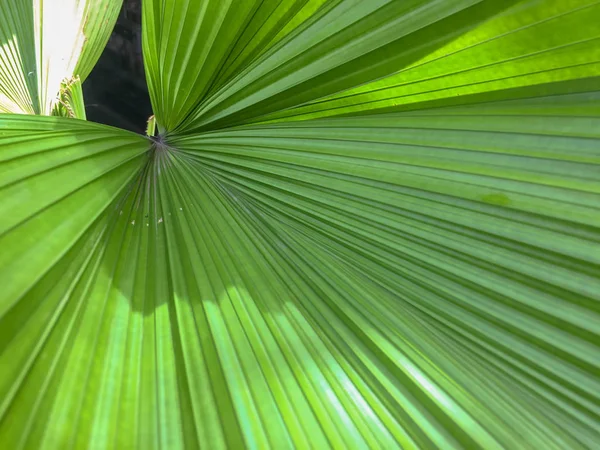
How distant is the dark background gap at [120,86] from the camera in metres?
2.10

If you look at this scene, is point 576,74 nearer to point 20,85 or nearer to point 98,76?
point 20,85

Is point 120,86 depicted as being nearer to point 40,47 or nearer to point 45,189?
point 40,47

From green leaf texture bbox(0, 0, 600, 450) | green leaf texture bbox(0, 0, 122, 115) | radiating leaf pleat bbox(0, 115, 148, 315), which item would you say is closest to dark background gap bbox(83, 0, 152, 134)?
green leaf texture bbox(0, 0, 122, 115)

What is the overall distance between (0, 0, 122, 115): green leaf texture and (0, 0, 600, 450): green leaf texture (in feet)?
1.99

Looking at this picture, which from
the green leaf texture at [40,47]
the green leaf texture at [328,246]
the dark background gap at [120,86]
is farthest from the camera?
the dark background gap at [120,86]

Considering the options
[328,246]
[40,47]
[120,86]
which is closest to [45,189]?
[328,246]

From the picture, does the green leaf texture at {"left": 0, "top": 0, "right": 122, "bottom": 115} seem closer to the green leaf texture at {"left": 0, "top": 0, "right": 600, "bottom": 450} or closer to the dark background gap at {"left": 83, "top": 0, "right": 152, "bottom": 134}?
A: the green leaf texture at {"left": 0, "top": 0, "right": 600, "bottom": 450}

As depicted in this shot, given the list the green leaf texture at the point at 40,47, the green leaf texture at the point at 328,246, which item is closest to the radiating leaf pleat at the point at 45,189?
the green leaf texture at the point at 328,246

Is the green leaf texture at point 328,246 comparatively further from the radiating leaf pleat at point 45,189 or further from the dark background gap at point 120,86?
the dark background gap at point 120,86

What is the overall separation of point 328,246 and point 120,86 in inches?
77.7

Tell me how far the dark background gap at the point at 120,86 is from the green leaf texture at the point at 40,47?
82 cm

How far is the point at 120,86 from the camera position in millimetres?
2170

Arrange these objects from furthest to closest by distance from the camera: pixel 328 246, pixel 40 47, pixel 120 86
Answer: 1. pixel 120 86
2. pixel 40 47
3. pixel 328 246

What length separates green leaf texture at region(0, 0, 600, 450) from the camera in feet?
1.55
